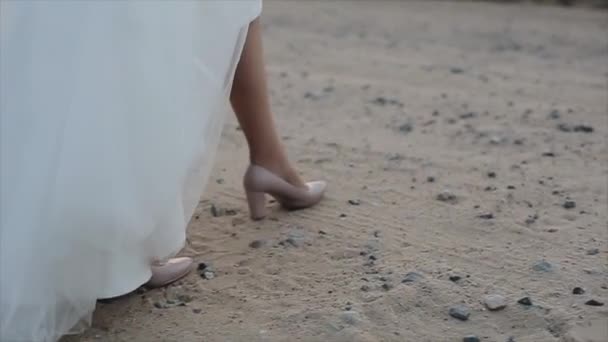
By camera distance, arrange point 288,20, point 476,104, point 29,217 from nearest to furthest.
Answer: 1. point 29,217
2. point 476,104
3. point 288,20

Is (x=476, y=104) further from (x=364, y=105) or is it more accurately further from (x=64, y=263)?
(x=64, y=263)

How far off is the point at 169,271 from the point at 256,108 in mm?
477

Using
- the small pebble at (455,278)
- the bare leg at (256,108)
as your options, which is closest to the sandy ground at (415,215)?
the small pebble at (455,278)

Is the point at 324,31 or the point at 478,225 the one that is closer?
the point at 478,225

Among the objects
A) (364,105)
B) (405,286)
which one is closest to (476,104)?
(364,105)

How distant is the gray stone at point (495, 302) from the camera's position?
2.04 m

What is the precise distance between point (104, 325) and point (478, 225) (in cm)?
98

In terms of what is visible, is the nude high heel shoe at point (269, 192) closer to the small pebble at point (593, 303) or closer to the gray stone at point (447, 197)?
the gray stone at point (447, 197)

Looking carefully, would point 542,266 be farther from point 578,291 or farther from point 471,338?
point 471,338

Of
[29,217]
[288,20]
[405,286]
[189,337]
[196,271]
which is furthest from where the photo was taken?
[288,20]

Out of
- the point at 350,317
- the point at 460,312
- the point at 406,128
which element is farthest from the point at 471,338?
the point at 406,128

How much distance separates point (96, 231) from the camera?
6.20 feet

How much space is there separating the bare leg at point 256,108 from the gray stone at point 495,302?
0.74 meters

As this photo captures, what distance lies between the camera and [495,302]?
205cm
